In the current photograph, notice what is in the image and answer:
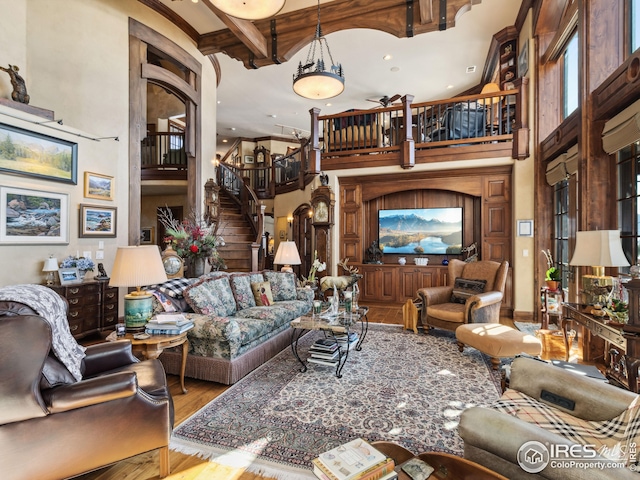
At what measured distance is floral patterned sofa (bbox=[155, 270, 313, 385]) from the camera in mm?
2988

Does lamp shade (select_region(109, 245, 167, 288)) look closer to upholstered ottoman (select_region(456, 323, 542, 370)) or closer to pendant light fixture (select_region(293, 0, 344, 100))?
pendant light fixture (select_region(293, 0, 344, 100))

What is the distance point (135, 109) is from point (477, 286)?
19.1 ft

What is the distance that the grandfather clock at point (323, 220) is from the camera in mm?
6758

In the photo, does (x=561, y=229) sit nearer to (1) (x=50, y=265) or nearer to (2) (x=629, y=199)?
(2) (x=629, y=199)

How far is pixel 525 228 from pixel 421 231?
6.27 ft

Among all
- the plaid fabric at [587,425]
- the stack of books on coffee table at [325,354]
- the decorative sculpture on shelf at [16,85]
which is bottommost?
the stack of books on coffee table at [325,354]

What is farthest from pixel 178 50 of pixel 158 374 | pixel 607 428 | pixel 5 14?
pixel 607 428

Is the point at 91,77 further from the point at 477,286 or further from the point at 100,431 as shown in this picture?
the point at 477,286

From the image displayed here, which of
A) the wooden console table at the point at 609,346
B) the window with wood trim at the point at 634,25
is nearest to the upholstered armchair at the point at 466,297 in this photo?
the wooden console table at the point at 609,346

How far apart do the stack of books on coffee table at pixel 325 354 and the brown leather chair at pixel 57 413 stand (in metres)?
1.63

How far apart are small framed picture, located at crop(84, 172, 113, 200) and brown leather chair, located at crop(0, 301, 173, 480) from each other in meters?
3.61

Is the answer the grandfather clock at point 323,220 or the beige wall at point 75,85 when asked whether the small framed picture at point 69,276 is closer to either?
the beige wall at point 75,85

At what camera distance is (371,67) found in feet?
24.0

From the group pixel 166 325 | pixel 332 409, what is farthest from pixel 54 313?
pixel 332 409
